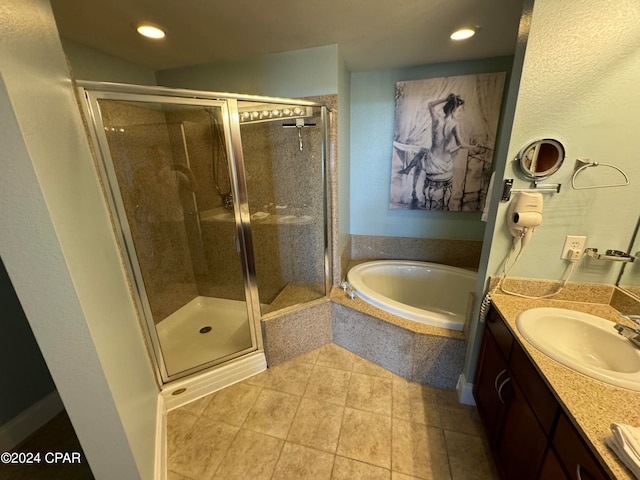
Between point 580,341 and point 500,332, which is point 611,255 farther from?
point 500,332

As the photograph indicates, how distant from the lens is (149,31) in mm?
Result: 1504

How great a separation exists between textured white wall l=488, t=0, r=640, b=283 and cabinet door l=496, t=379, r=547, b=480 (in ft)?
2.37

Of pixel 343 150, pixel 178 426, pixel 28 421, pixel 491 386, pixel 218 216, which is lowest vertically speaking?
pixel 178 426

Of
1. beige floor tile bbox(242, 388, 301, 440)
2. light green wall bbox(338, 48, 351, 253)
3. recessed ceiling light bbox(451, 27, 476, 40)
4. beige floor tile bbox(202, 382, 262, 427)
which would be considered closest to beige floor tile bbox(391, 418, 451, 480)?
beige floor tile bbox(242, 388, 301, 440)

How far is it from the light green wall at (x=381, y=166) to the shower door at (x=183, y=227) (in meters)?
1.28

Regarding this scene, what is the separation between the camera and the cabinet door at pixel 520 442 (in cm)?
88

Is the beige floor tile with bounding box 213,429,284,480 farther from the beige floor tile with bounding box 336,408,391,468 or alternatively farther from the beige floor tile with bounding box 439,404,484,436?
the beige floor tile with bounding box 439,404,484,436

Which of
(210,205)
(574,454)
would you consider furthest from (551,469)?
(210,205)

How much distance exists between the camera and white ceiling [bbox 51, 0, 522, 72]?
128cm

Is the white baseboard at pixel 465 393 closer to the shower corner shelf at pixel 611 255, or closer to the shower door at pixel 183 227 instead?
the shower corner shelf at pixel 611 255

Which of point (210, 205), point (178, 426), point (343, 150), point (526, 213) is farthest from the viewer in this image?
point (210, 205)

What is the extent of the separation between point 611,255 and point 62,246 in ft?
7.11

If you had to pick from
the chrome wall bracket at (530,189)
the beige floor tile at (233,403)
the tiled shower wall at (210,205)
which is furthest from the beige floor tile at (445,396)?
the chrome wall bracket at (530,189)

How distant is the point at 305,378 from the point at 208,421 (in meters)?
0.66
